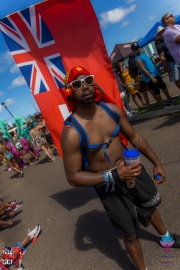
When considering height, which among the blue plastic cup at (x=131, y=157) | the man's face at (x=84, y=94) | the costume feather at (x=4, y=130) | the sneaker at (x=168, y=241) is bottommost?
the costume feather at (x=4, y=130)

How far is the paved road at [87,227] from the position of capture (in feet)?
8.40

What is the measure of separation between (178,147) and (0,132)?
9625mm

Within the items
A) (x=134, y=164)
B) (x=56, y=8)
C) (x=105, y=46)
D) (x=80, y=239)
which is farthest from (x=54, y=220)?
(x=56, y=8)

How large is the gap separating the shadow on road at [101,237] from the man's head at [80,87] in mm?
1842

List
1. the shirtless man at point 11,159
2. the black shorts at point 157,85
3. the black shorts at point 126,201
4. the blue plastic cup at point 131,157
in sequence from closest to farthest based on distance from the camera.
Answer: the blue plastic cup at point 131,157, the black shorts at point 126,201, the black shorts at point 157,85, the shirtless man at point 11,159

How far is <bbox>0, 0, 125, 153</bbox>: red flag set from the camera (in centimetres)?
353

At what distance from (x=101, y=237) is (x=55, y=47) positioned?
314cm

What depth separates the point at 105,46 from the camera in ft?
11.7

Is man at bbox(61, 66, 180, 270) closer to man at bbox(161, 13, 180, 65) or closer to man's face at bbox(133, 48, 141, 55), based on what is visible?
man at bbox(161, 13, 180, 65)

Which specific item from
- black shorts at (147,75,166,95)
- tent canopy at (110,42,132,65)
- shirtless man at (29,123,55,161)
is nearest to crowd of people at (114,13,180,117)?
black shorts at (147,75,166,95)

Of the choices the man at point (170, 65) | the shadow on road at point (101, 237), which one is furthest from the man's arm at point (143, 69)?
the shadow on road at point (101, 237)

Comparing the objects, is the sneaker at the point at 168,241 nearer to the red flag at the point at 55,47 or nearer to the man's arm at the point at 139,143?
the man's arm at the point at 139,143

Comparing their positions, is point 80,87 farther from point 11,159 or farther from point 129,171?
point 11,159

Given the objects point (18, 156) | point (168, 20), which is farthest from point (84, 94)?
point (18, 156)
